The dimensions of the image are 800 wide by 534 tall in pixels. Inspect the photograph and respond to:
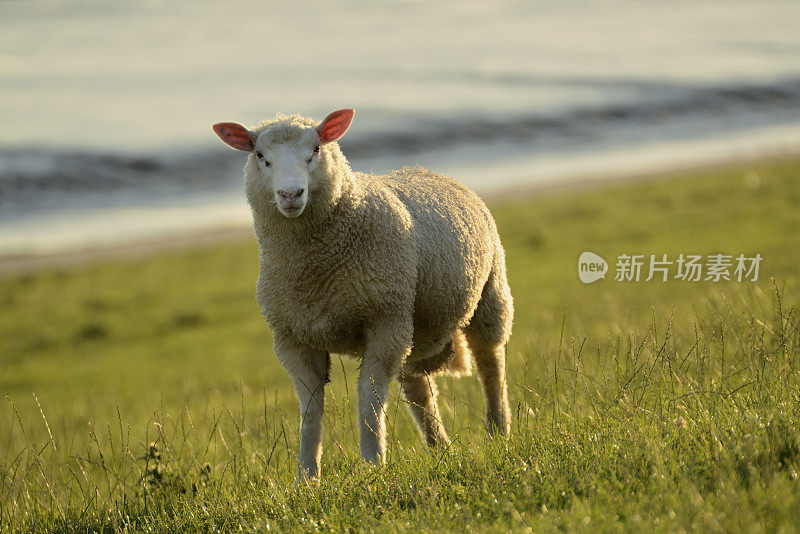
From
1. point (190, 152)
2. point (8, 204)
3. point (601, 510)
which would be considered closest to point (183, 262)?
point (8, 204)

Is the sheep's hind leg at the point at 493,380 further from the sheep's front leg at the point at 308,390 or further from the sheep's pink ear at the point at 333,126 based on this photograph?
the sheep's pink ear at the point at 333,126

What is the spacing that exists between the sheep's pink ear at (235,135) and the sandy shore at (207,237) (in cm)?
1934

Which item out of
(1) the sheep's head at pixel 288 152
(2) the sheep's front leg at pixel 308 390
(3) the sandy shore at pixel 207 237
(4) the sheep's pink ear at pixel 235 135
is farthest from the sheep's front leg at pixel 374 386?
(3) the sandy shore at pixel 207 237

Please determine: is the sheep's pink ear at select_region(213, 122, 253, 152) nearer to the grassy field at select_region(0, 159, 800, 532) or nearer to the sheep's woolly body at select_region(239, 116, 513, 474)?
the sheep's woolly body at select_region(239, 116, 513, 474)

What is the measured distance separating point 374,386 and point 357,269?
61 centimetres

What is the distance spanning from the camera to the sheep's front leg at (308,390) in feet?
15.7

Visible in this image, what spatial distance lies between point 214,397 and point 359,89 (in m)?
31.4

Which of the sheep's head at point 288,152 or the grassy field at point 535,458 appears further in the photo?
the sheep's head at point 288,152

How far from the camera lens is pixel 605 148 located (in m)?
35.2

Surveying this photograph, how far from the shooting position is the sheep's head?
437cm

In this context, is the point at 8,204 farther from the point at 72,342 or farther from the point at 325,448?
the point at 325,448

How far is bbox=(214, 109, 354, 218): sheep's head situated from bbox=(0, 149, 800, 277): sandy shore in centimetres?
1942

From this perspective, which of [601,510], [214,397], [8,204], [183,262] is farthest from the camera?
[8,204]

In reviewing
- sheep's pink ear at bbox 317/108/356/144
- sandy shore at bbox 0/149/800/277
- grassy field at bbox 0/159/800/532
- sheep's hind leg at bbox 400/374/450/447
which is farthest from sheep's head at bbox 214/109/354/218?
sandy shore at bbox 0/149/800/277
